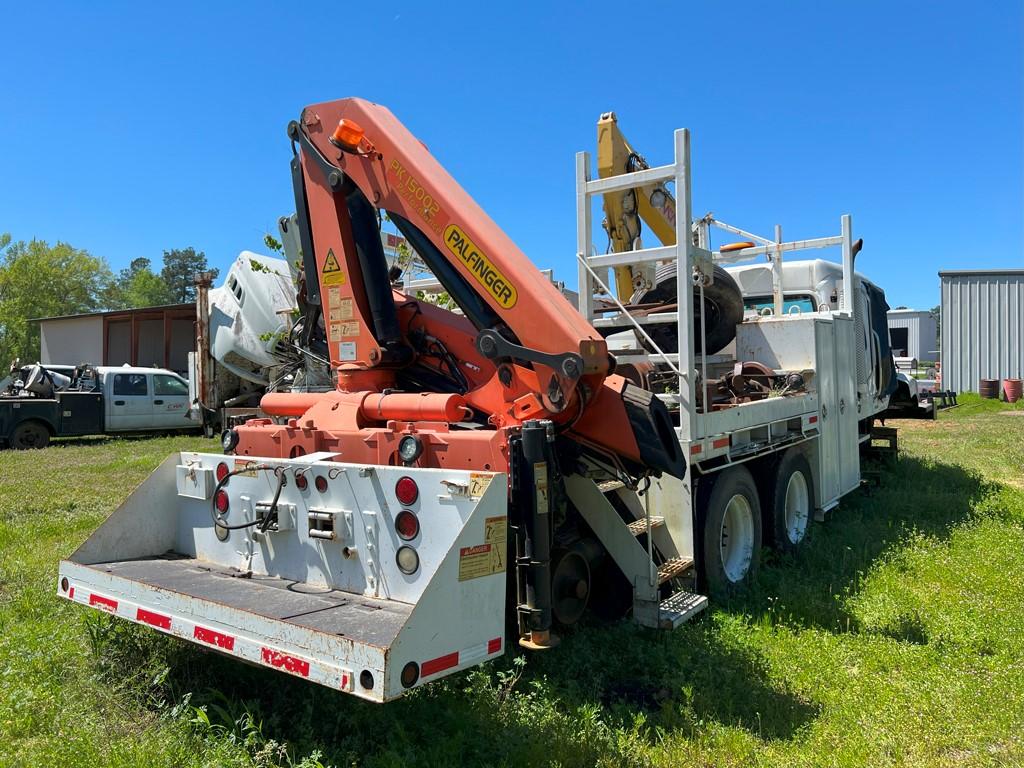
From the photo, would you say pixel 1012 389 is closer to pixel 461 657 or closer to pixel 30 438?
pixel 461 657

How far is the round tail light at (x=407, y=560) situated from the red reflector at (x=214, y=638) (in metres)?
0.75

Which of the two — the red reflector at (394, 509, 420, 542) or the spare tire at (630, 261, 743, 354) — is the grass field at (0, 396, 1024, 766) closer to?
the red reflector at (394, 509, 420, 542)

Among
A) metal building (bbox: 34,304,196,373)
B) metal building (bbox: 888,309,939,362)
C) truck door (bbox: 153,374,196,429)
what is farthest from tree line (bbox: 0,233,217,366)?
metal building (bbox: 888,309,939,362)

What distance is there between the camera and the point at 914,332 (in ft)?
134

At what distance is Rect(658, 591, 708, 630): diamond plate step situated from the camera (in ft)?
14.0

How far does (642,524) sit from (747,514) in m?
1.37

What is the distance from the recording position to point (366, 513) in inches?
139

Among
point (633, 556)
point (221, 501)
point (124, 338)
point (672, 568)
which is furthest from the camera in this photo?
point (124, 338)

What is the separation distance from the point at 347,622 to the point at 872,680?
2.79m

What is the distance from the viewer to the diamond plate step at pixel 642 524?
470cm

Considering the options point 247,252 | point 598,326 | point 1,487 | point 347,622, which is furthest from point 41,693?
point 247,252

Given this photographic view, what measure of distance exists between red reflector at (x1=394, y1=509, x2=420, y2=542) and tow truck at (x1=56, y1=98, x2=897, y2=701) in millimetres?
15

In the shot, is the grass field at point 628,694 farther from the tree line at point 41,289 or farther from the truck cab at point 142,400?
the tree line at point 41,289

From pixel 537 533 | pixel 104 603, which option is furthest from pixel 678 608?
pixel 104 603
